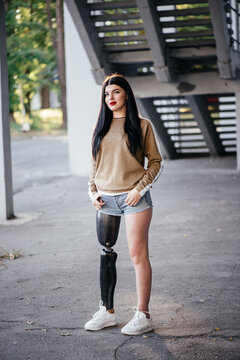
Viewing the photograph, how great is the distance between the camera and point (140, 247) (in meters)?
4.75

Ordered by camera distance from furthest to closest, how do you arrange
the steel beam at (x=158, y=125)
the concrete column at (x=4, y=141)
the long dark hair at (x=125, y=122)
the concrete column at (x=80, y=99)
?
the steel beam at (x=158, y=125) < the concrete column at (x=80, y=99) < the concrete column at (x=4, y=141) < the long dark hair at (x=125, y=122)

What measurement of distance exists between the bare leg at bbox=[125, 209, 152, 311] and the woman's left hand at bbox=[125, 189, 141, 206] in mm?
128

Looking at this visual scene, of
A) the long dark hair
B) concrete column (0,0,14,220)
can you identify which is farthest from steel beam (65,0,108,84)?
the long dark hair

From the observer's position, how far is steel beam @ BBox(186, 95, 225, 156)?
1756 cm

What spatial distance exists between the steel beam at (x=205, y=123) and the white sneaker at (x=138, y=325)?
12.9 meters

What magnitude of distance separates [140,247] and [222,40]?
7.78 metres

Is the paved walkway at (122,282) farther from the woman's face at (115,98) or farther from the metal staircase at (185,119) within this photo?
the metal staircase at (185,119)


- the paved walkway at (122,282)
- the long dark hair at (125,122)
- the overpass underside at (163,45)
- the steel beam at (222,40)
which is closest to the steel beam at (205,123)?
the overpass underside at (163,45)

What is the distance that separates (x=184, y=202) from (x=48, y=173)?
764 cm

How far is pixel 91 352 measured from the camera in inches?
174

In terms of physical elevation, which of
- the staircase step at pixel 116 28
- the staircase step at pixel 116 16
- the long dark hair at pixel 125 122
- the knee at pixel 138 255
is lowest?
the knee at pixel 138 255

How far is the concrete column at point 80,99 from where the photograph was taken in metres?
16.9

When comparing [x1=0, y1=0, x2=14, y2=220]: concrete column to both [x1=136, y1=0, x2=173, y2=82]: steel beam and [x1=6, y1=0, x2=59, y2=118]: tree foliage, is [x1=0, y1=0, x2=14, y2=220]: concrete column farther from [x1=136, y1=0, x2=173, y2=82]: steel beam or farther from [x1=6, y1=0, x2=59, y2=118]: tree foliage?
[x1=6, y1=0, x2=59, y2=118]: tree foliage

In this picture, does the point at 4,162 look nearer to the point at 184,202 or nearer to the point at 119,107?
the point at 184,202
